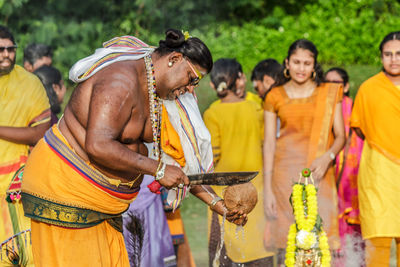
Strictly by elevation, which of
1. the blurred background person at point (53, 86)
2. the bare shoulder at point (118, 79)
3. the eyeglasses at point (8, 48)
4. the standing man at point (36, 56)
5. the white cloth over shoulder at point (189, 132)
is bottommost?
the white cloth over shoulder at point (189, 132)

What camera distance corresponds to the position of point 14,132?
15.2 feet

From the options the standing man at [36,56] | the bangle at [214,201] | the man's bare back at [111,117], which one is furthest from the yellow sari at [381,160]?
the standing man at [36,56]

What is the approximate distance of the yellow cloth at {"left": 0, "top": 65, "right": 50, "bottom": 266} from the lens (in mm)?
4672

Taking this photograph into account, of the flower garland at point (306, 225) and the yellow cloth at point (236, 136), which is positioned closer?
the flower garland at point (306, 225)

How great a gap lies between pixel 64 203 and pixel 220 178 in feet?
2.78

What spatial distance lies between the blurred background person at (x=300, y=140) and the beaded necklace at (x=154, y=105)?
6.68ft

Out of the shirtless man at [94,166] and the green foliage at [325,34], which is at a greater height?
the green foliage at [325,34]

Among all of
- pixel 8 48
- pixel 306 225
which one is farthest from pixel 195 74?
pixel 8 48

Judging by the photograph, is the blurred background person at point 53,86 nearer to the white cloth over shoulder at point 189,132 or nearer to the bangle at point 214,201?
the white cloth over shoulder at point 189,132

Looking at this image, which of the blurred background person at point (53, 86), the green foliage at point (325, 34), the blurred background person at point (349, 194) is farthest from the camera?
the green foliage at point (325, 34)

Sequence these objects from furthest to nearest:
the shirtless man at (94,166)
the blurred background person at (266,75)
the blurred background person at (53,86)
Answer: the blurred background person at (266,75) → the blurred background person at (53,86) → the shirtless man at (94,166)

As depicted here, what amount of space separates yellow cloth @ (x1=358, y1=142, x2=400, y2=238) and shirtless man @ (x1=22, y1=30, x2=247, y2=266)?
2294 millimetres

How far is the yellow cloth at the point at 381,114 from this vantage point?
17.2ft

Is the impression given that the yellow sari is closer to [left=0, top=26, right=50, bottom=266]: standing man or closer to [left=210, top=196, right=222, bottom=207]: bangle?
[left=210, top=196, right=222, bottom=207]: bangle
